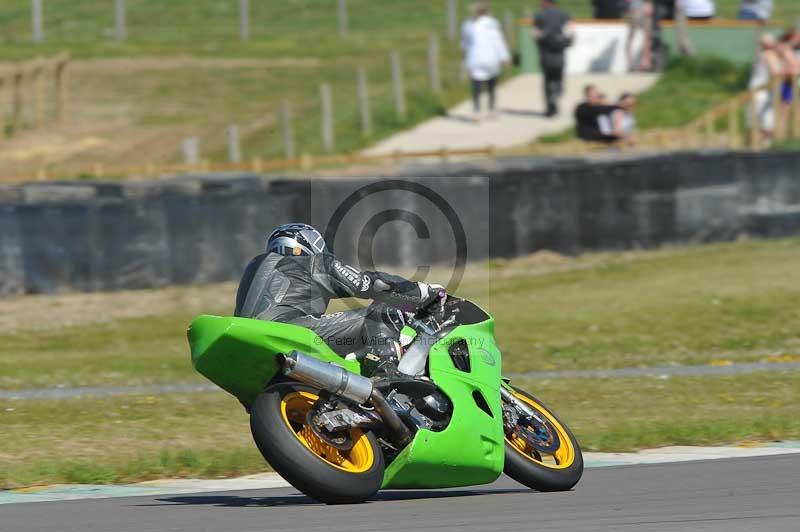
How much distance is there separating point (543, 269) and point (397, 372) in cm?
1087

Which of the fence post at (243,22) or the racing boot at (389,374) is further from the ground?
the fence post at (243,22)

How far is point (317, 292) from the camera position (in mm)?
7352

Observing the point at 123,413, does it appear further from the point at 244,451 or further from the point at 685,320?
the point at 685,320

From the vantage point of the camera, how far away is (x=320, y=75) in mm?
30438

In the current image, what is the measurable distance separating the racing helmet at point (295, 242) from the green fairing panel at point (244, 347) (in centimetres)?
47

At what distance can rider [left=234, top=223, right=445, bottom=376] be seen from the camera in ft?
23.9

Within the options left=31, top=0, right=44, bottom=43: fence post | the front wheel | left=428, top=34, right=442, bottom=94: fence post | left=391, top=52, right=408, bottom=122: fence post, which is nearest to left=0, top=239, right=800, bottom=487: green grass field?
the front wheel

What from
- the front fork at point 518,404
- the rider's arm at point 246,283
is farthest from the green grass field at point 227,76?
the front fork at point 518,404

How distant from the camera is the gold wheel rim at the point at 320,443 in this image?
6.91 metres

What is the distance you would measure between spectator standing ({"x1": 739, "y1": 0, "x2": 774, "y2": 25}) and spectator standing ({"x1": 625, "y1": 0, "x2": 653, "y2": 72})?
1698 millimetres

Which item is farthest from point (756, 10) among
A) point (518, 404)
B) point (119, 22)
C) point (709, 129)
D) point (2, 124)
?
point (518, 404)

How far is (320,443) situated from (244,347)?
1.83 feet

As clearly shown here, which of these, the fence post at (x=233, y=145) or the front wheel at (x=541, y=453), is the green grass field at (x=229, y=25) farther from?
the front wheel at (x=541, y=453)

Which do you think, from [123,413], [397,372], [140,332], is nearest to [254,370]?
[397,372]
